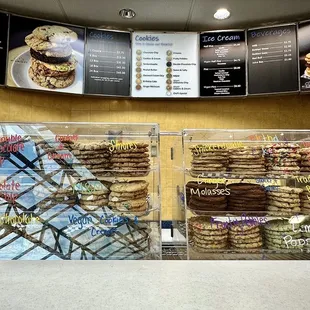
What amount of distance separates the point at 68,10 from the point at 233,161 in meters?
2.41

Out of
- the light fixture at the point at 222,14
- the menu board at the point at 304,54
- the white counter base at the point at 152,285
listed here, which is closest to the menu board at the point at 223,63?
the light fixture at the point at 222,14

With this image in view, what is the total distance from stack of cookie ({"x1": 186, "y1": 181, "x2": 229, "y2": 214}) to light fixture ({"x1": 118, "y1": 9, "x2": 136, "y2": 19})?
7.09 ft

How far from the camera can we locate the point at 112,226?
1631 millimetres

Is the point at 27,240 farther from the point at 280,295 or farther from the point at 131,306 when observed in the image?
the point at 280,295

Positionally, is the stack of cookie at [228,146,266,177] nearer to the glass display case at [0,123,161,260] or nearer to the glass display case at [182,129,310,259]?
the glass display case at [182,129,310,259]

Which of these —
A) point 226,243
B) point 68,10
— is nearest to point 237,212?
point 226,243

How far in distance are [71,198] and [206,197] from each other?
33.1 inches

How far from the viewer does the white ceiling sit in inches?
115

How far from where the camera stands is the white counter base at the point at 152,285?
684 millimetres

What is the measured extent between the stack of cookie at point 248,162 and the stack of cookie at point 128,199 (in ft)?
2.13

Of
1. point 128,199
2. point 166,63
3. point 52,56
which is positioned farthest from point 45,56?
point 128,199

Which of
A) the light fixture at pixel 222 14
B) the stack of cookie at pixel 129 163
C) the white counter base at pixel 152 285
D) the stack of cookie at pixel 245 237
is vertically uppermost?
the light fixture at pixel 222 14

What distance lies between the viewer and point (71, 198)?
5.41ft

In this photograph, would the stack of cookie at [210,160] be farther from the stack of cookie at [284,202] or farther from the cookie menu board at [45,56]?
the cookie menu board at [45,56]
